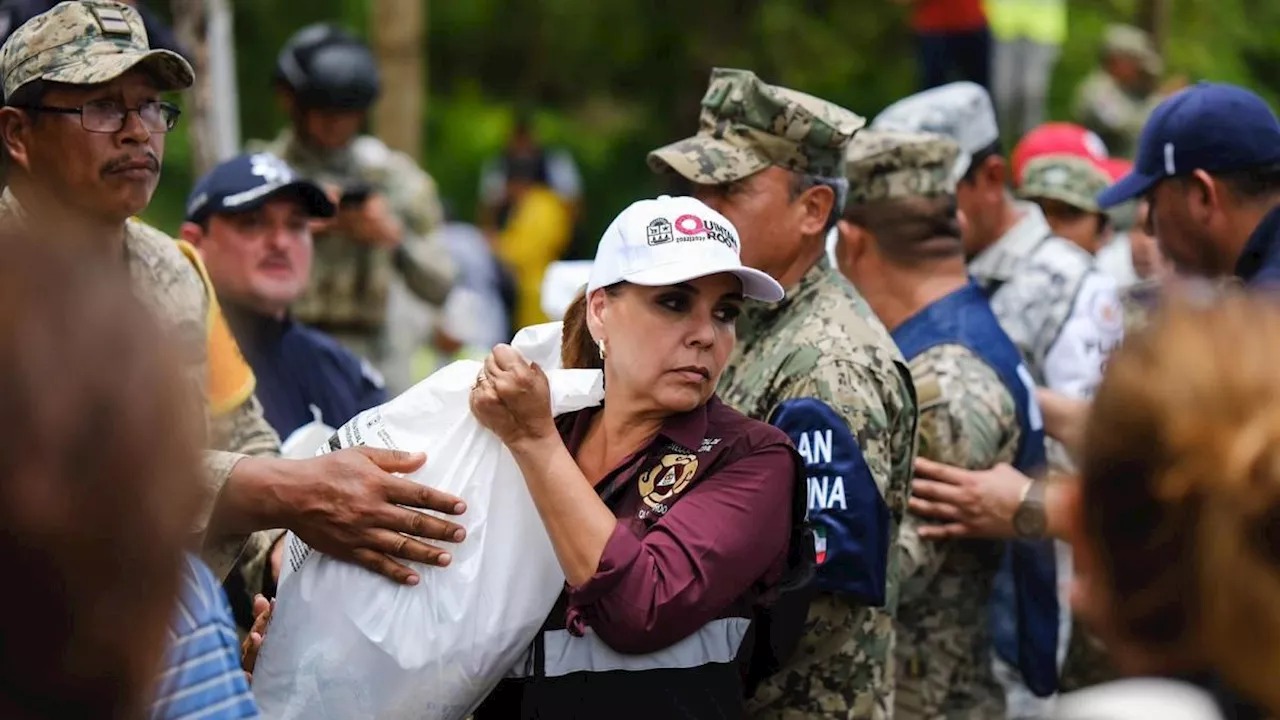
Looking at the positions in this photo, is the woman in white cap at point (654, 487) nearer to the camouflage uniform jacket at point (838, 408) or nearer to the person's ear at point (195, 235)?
the camouflage uniform jacket at point (838, 408)

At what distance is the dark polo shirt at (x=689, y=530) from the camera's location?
326cm

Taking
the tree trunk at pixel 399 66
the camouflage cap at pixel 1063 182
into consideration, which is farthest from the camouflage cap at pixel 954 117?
the tree trunk at pixel 399 66

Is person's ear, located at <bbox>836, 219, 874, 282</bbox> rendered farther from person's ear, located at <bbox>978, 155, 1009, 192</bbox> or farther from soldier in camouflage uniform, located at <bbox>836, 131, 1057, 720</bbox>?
person's ear, located at <bbox>978, 155, 1009, 192</bbox>

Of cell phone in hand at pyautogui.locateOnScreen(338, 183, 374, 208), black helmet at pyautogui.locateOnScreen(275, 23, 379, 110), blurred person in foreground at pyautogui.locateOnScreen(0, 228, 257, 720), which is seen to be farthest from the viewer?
black helmet at pyautogui.locateOnScreen(275, 23, 379, 110)

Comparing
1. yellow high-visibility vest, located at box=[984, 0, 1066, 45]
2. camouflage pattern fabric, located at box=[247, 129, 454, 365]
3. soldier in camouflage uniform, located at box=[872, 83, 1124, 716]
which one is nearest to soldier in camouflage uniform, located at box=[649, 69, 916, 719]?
soldier in camouflage uniform, located at box=[872, 83, 1124, 716]

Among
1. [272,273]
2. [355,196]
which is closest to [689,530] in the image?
[272,273]

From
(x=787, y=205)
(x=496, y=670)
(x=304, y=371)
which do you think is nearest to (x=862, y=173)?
(x=787, y=205)

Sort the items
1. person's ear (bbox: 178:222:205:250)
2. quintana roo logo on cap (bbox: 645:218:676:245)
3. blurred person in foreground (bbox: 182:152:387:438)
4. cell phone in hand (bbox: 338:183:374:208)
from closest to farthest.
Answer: quintana roo logo on cap (bbox: 645:218:676:245) < blurred person in foreground (bbox: 182:152:387:438) < person's ear (bbox: 178:222:205:250) < cell phone in hand (bbox: 338:183:374:208)

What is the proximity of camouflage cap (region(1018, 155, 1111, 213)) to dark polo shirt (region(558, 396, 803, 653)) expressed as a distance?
393 cm

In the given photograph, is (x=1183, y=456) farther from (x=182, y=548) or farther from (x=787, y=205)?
(x=787, y=205)

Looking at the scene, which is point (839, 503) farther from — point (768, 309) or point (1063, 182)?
point (1063, 182)

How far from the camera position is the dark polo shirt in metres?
3.26

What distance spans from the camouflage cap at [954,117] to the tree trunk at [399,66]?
599 cm

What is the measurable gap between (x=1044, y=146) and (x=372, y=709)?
511cm
